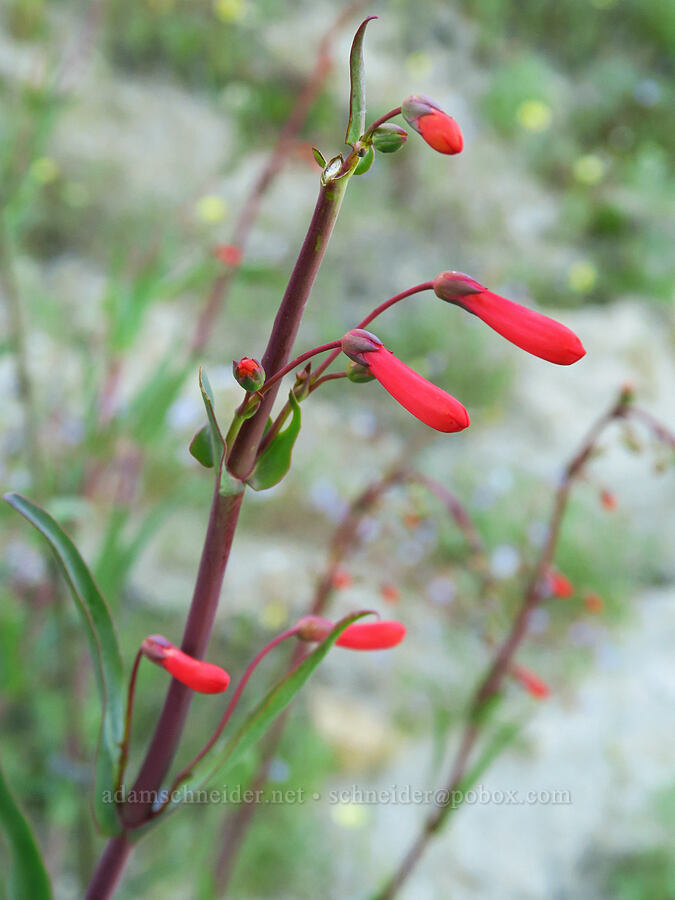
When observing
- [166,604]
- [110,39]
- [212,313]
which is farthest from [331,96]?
[212,313]

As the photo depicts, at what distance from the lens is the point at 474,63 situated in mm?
3688

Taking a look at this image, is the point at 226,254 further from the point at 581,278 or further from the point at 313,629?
the point at 581,278

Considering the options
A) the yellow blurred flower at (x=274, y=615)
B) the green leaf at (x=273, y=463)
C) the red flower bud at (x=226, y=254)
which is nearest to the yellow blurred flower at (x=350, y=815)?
the yellow blurred flower at (x=274, y=615)

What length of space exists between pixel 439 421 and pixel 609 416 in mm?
332

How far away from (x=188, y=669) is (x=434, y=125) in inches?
11.2

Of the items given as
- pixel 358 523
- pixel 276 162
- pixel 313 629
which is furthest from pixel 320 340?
pixel 313 629

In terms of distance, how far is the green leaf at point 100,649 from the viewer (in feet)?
1.41

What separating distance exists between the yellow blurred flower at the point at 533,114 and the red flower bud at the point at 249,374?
3174 millimetres

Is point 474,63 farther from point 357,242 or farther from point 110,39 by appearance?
point 110,39

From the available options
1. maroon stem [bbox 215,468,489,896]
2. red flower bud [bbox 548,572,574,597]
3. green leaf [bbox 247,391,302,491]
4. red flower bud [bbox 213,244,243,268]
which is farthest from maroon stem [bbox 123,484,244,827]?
red flower bud [bbox 213,244,243,268]

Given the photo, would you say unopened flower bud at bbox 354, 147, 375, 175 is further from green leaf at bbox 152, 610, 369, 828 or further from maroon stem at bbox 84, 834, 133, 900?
maroon stem at bbox 84, 834, 133, 900

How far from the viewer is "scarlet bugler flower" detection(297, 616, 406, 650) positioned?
1.40ft

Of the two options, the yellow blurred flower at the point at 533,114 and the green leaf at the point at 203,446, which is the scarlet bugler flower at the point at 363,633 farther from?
the yellow blurred flower at the point at 533,114

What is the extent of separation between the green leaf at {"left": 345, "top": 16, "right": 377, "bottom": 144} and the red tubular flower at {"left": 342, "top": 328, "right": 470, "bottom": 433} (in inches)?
3.4
